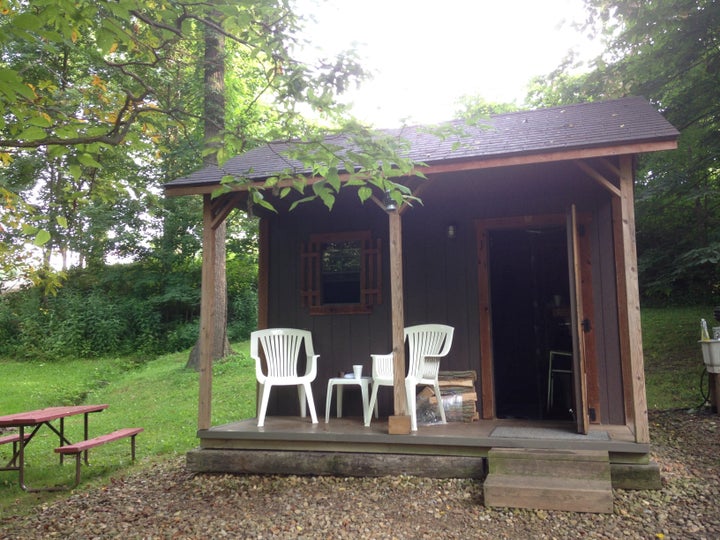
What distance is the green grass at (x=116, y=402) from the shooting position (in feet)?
16.0

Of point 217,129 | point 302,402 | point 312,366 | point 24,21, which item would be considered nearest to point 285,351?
point 312,366

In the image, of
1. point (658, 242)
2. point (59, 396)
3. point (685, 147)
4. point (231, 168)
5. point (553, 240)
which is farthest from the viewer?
point (59, 396)

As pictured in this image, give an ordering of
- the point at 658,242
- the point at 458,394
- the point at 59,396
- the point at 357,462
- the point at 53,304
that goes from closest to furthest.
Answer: the point at 357,462
the point at 458,394
the point at 658,242
the point at 59,396
the point at 53,304

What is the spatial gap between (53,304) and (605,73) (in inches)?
493

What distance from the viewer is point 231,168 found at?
5.44 meters

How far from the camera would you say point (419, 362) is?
4961 mm

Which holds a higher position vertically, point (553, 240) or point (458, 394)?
point (553, 240)

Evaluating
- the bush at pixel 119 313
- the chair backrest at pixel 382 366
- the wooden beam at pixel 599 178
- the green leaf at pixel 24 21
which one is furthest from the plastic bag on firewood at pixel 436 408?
the bush at pixel 119 313

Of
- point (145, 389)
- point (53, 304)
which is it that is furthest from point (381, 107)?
point (53, 304)

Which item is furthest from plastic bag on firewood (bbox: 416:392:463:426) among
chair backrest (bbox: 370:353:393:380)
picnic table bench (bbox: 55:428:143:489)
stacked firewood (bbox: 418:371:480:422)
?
picnic table bench (bbox: 55:428:143:489)

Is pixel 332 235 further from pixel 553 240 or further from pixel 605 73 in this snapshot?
pixel 605 73

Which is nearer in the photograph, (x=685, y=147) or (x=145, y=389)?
(x=685, y=147)

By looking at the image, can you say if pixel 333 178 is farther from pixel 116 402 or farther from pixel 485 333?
pixel 116 402

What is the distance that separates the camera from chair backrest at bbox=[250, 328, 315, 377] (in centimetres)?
509
